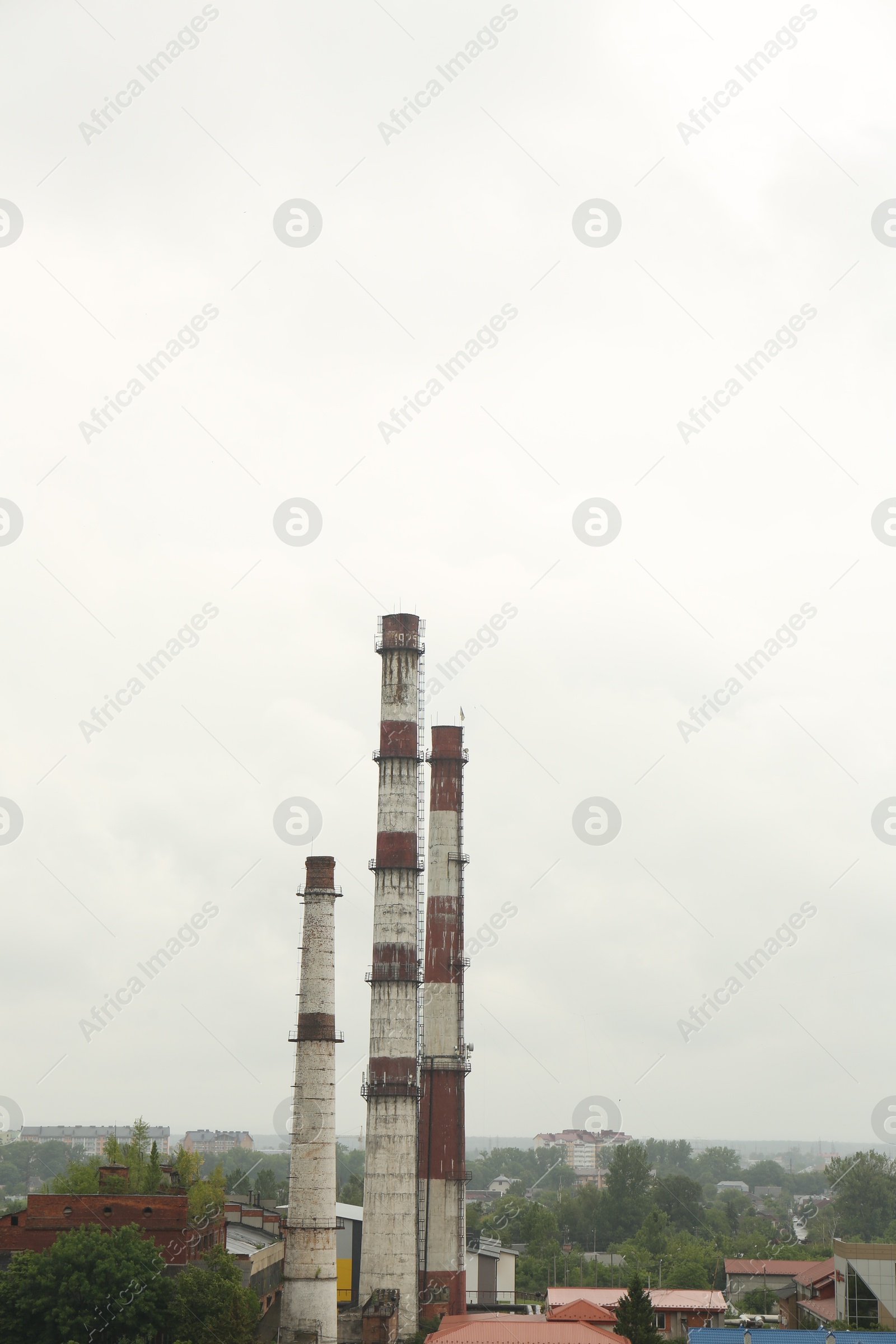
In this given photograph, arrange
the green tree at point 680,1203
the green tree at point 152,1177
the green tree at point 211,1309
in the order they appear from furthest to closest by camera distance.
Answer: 1. the green tree at point 680,1203
2. the green tree at point 152,1177
3. the green tree at point 211,1309

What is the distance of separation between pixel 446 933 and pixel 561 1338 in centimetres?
1726

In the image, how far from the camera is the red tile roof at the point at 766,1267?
6744cm

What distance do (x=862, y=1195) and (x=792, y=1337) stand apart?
8205 cm

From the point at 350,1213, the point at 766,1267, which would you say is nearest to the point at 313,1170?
the point at 350,1213

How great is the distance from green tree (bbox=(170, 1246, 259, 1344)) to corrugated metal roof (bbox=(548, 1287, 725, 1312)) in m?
20.5

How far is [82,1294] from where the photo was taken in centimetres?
3631

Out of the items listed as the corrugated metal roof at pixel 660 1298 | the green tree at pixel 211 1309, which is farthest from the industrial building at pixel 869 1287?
the green tree at pixel 211 1309

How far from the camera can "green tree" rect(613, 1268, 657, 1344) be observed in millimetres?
42294

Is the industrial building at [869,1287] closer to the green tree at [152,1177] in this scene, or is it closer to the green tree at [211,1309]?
the green tree at [211,1309]

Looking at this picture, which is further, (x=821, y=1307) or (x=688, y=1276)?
(x=688, y=1276)

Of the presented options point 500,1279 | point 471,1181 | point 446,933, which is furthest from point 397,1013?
point 471,1181

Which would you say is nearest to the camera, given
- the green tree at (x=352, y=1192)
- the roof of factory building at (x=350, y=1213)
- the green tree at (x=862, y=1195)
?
the roof of factory building at (x=350, y=1213)

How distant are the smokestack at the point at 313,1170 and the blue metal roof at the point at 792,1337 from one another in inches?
480

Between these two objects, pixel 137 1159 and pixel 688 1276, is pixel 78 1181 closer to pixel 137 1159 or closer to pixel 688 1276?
pixel 137 1159
